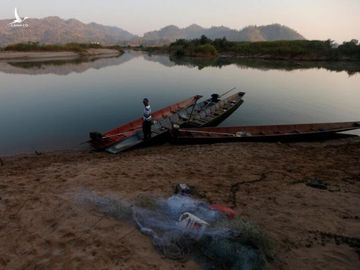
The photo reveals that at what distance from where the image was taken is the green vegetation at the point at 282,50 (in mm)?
69562

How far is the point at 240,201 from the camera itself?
6891 millimetres

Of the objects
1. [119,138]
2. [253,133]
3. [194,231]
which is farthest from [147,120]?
[194,231]

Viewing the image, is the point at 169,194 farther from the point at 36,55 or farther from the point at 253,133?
the point at 36,55

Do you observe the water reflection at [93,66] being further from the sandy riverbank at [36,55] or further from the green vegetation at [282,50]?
the green vegetation at [282,50]

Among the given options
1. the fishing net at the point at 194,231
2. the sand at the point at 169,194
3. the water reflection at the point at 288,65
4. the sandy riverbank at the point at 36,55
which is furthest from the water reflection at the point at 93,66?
the fishing net at the point at 194,231

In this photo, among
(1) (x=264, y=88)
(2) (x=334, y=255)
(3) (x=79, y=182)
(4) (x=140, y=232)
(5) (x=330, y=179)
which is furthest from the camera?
(1) (x=264, y=88)

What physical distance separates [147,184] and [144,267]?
325cm

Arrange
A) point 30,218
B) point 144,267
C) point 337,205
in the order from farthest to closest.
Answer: point 337,205 < point 30,218 < point 144,267

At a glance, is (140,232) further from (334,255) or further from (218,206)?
(334,255)

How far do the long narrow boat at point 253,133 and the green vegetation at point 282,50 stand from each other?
210 ft

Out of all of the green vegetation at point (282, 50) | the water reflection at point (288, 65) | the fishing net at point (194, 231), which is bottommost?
the fishing net at point (194, 231)

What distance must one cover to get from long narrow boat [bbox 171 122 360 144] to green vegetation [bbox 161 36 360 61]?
63884 mm

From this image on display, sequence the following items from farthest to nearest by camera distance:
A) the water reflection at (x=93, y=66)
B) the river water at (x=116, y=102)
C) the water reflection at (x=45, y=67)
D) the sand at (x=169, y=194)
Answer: the water reflection at (x=93, y=66), the water reflection at (x=45, y=67), the river water at (x=116, y=102), the sand at (x=169, y=194)

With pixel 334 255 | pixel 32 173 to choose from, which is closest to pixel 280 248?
pixel 334 255
